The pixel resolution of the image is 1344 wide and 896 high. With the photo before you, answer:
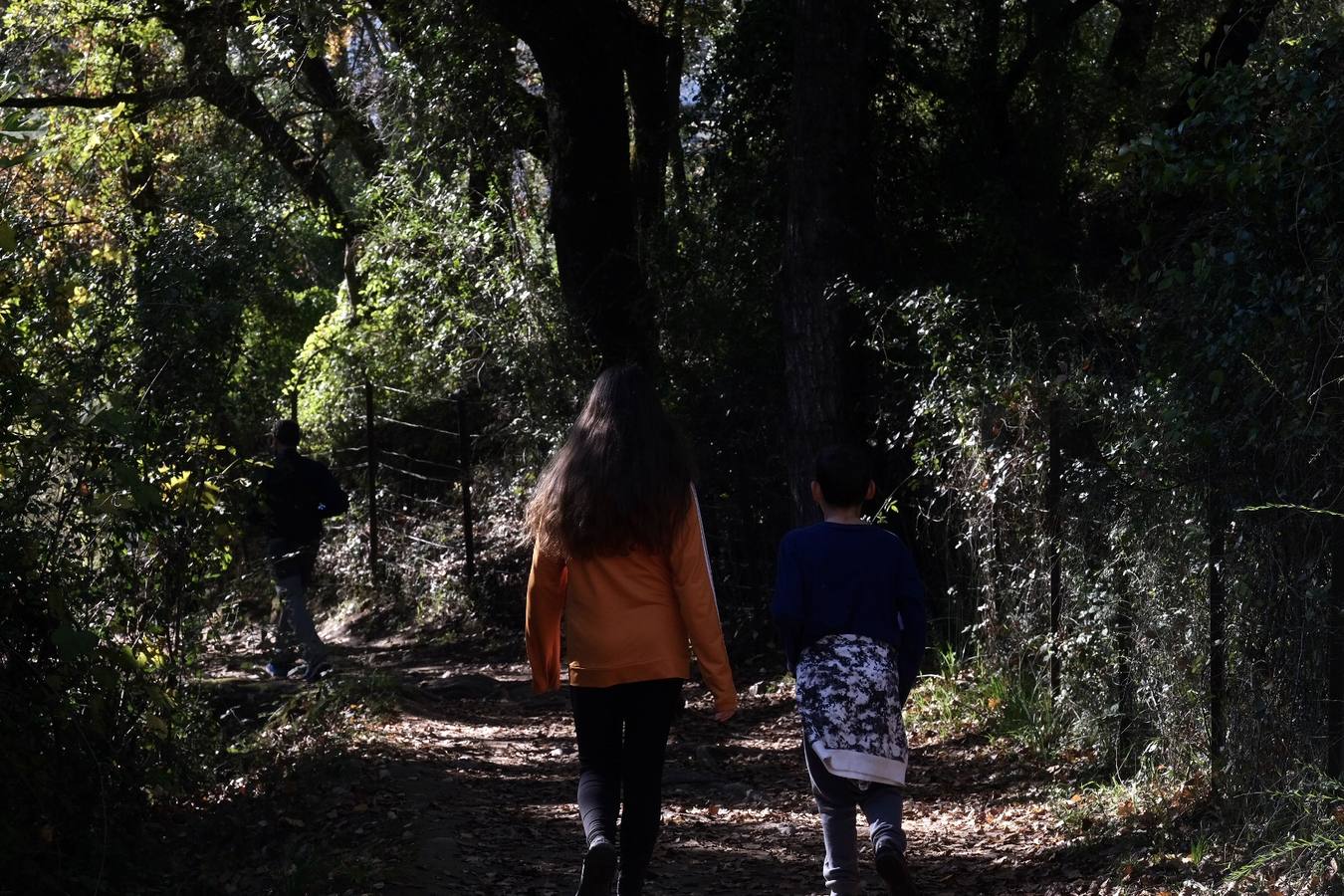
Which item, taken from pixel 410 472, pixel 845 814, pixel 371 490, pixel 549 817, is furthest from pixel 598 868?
pixel 371 490

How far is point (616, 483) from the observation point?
4770mm

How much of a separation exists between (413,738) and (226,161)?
10.8m

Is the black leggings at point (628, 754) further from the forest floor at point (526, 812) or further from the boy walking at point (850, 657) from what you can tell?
the forest floor at point (526, 812)

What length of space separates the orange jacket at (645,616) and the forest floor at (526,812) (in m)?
1.75

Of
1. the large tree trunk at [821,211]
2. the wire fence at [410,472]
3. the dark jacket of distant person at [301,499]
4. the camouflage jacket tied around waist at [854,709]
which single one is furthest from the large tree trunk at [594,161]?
the camouflage jacket tied around waist at [854,709]

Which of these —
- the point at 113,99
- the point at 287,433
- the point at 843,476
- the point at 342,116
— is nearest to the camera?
the point at 843,476

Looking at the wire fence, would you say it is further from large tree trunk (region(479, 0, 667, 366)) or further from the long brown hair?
the long brown hair

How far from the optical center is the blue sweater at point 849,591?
464 cm

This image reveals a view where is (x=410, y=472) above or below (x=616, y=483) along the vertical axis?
above

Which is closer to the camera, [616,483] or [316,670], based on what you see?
[616,483]

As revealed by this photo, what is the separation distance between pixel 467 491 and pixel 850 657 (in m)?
10.1

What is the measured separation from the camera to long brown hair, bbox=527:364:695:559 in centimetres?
477

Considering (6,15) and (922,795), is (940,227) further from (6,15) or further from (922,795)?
(6,15)

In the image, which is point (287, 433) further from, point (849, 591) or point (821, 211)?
point (849, 591)
